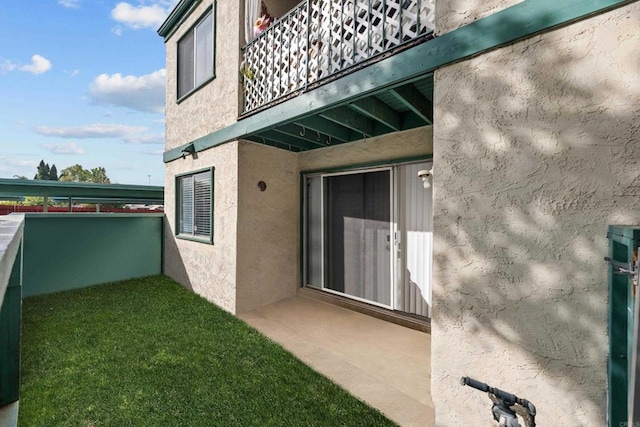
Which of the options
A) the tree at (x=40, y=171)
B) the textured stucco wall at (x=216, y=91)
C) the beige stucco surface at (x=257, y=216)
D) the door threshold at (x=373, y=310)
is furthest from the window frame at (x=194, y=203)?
the tree at (x=40, y=171)

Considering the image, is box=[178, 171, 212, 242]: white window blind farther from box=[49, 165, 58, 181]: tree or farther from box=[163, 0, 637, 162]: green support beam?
box=[49, 165, 58, 181]: tree

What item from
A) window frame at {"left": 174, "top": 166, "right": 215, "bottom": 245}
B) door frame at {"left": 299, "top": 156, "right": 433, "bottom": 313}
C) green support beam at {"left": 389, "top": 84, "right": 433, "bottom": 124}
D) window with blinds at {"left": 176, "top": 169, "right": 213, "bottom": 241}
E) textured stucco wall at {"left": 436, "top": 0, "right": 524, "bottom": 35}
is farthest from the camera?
window with blinds at {"left": 176, "top": 169, "right": 213, "bottom": 241}

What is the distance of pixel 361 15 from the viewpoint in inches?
124

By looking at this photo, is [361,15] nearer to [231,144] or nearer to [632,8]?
[632,8]

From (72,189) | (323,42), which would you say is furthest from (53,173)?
(323,42)

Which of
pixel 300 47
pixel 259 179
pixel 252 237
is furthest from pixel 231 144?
pixel 300 47

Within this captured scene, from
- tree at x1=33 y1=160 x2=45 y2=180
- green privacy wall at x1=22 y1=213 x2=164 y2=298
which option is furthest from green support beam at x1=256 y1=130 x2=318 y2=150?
tree at x1=33 y1=160 x2=45 y2=180

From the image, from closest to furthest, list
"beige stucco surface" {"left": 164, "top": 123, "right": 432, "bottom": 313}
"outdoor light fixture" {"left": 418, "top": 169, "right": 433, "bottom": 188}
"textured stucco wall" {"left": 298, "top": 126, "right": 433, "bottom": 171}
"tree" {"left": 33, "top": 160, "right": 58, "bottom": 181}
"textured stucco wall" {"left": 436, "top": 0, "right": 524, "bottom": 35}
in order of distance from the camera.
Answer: "textured stucco wall" {"left": 436, "top": 0, "right": 524, "bottom": 35}
"outdoor light fixture" {"left": 418, "top": 169, "right": 433, "bottom": 188}
"textured stucco wall" {"left": 298, "top": 126, "right": 433, "bottom": 171}
"beige stucco surface" {"left": 164, "top": 123, "right": 432, "bottom": 313}
"tree" {"left": 33, "top": 160, "right": 58, "bottom": 181}

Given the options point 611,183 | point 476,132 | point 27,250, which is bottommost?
point 27,250

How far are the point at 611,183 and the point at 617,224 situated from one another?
242 mm

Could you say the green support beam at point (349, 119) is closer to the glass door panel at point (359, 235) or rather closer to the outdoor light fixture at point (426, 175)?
the glass door panel at point (359, 235)

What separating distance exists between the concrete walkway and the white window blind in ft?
7.25

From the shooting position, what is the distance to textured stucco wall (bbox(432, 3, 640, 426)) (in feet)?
5.56

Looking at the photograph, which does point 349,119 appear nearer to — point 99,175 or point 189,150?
point 189,150
